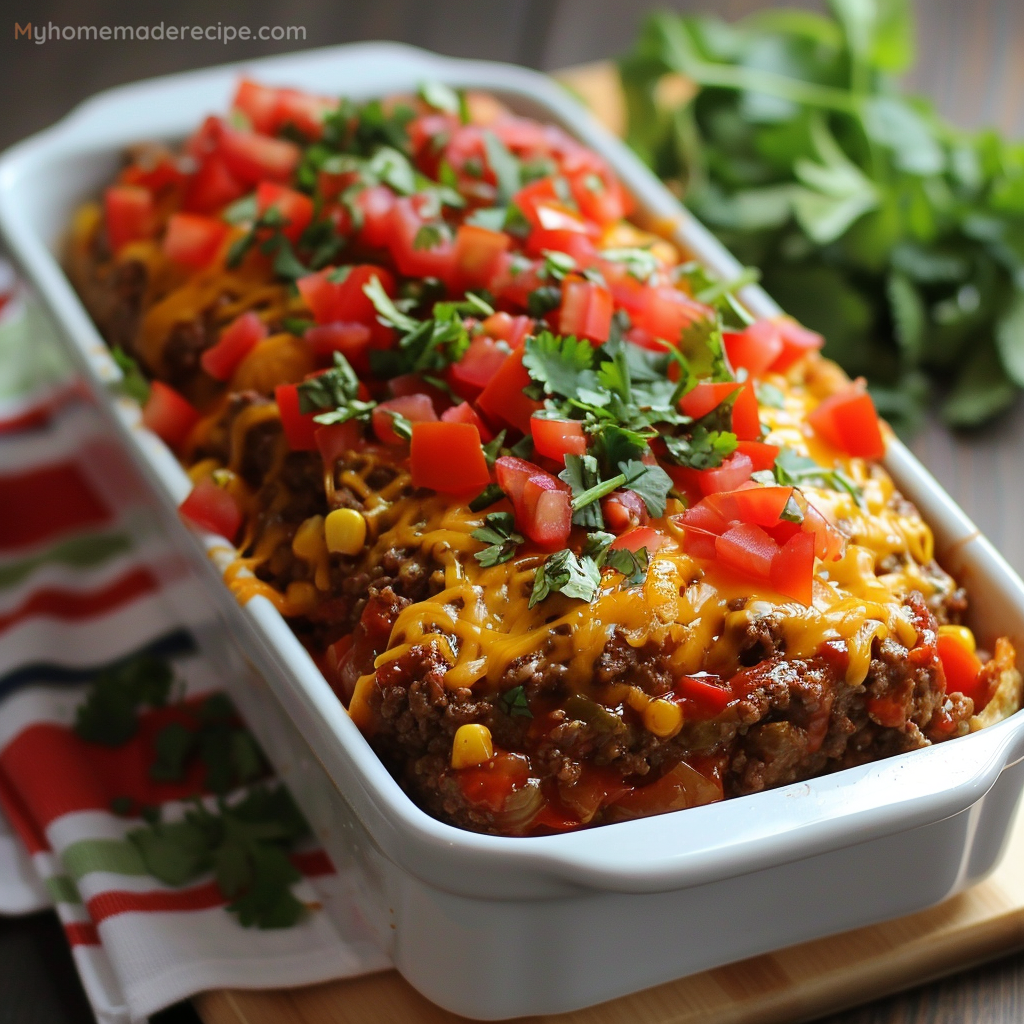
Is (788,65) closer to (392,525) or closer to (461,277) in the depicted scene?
(461,277)

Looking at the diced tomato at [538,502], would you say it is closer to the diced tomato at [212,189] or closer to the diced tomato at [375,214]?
the diced tomato at [375,214]

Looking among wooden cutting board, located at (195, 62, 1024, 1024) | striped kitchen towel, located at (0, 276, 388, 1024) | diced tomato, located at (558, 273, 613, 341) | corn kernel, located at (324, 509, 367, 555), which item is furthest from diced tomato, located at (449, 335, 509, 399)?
wooden cutting board, located at (195, 62, 1024, 1024)

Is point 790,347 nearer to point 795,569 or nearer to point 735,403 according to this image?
point 735,403

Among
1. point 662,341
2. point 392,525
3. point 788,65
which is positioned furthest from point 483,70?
point 392,525

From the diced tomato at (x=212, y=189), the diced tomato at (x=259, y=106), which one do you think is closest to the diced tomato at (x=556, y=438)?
the diced tomato at (x=212, y=189)

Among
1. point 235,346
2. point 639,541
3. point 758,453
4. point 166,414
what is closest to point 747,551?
point 639,541
